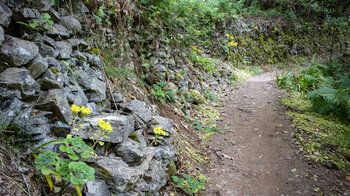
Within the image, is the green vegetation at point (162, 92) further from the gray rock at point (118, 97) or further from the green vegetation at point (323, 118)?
the green vegetation at point (323, 118)

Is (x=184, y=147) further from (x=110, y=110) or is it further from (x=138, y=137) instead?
(x=110, y=110)

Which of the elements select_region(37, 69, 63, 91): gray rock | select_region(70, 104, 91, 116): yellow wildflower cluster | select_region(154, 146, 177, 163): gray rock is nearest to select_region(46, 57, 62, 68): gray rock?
select_region(37, 69, 63, 91): gray rock

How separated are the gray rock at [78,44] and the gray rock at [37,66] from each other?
2.42 feet

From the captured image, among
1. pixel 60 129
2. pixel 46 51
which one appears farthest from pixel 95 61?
pixel 60 129

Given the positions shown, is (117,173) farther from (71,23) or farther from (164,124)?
(71,23)

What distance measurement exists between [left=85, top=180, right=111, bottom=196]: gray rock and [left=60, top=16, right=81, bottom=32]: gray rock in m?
2.18

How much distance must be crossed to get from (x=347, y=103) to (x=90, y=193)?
5.65 metres

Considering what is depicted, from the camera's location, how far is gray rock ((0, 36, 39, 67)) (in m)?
1.78

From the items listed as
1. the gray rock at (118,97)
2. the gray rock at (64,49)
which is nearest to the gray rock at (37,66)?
the gray rock at (64,49)

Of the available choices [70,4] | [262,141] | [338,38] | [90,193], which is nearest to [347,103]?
[262,141]

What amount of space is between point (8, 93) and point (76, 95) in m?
0.64

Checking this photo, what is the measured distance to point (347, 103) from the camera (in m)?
4.53

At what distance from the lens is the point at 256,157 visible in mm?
3512

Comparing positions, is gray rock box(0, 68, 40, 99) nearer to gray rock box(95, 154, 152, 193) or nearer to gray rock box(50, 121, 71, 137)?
gray rock box(50, 121, 71, 137)
